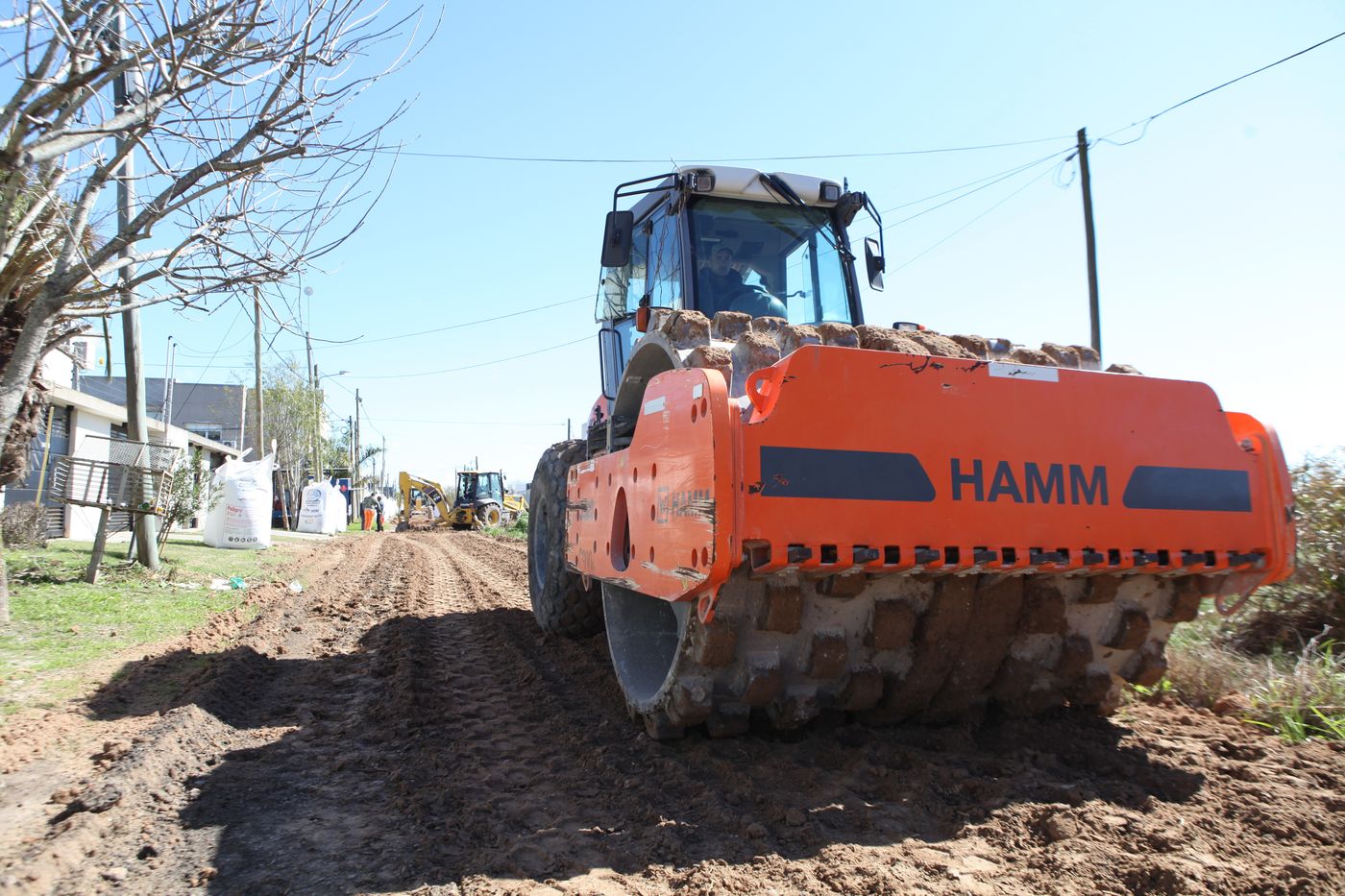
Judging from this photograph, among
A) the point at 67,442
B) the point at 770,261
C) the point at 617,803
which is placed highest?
the point at 770,261

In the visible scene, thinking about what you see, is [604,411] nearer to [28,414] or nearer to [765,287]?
[765,287]

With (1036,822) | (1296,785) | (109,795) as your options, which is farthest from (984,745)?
(109,795)

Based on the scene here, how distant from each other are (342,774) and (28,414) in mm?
6982

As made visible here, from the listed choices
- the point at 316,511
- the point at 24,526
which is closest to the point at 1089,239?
the point at 24,526

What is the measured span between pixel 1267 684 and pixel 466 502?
32.6m

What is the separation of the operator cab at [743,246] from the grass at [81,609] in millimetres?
4188

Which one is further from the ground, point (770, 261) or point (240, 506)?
point (770, 261)

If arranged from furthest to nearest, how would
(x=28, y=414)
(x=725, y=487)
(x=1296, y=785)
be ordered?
(x=28, y=414) → (x=1296, y=785) → (x=725, y=487)

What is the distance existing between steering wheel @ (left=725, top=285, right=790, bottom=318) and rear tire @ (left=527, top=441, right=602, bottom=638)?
1938 mm

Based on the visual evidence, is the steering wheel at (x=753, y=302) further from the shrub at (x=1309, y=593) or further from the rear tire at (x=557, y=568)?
the shrub at (x=1309, y=593)

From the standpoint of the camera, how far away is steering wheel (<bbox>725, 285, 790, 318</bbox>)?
5105 mm

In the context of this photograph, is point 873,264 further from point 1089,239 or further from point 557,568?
point 1089,239

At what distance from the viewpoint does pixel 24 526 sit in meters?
11.8

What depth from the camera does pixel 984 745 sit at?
12.4 ft
